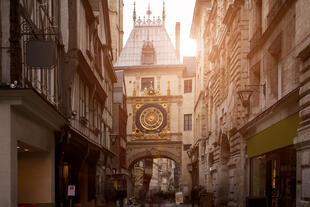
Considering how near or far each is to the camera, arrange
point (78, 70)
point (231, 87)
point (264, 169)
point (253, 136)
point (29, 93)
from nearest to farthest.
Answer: point (29, 93) < point (264, 169) < point (253, 136) < point (78, 70) < point (231, 87)

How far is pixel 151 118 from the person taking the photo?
51188 millimetres

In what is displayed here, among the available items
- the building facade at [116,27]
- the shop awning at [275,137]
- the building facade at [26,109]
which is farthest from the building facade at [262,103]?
the building facade at [116,27]

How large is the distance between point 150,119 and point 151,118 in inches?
5.5

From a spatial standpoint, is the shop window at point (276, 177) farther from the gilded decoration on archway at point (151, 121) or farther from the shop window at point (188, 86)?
the shop window at point (188, 86)

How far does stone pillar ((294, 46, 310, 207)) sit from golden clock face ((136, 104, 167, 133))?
40134 mm

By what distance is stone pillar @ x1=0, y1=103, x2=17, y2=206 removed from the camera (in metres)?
9.62

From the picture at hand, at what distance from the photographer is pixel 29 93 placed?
9820mm

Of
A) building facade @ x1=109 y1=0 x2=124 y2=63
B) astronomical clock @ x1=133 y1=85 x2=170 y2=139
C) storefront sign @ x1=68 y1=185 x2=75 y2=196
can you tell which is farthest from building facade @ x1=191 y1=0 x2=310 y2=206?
building facade @ x1=109 y1=0 x2=124 y2=63

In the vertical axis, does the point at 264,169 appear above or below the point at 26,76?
below

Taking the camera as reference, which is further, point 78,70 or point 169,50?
point 169,50

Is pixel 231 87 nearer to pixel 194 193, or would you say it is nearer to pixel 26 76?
pixel 26 76

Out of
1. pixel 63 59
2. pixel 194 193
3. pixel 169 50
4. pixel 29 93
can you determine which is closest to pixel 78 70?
pixel 63 59

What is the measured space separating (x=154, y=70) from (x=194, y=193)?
19999 millimetres

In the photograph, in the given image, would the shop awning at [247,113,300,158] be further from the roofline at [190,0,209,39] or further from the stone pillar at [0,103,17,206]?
the roofline at [190,0,209,39]
